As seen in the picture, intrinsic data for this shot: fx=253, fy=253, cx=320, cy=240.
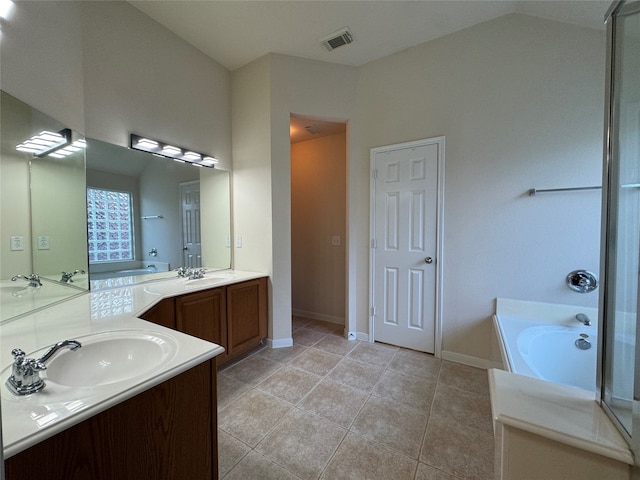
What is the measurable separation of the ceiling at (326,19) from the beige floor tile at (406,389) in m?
2.93

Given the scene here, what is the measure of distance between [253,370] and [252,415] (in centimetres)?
56

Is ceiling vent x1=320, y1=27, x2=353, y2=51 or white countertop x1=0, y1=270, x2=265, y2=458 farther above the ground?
ceiling vent x1=320, y1=27, x2=353, y2=51

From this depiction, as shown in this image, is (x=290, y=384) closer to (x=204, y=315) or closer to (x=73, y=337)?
(x=204, y=315)

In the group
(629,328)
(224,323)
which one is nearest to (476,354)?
(629,328)

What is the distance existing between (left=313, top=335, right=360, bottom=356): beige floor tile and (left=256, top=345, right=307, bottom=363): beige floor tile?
0.21m

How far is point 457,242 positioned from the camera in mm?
2367

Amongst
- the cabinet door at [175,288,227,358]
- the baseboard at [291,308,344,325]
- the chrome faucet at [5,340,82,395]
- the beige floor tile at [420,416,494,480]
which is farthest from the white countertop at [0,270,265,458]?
the baseboard at [291,308,344,325]

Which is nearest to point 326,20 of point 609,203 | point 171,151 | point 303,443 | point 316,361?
point 171,151

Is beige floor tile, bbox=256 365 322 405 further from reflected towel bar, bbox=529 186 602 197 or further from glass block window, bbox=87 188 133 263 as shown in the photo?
reflected towel bar, bbox=529 186 602 197

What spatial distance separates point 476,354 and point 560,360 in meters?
0.60

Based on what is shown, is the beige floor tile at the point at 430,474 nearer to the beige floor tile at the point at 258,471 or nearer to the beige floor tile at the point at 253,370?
the beige floor tile at the point at 258,471

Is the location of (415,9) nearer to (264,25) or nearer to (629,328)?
(264,25)

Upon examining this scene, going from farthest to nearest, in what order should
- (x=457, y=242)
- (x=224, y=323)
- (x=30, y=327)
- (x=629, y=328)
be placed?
(x=457, y=242), (x=224, y=323), (x=30, y=327), (x=629, y=328)

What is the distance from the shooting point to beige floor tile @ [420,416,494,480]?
1318 mm
